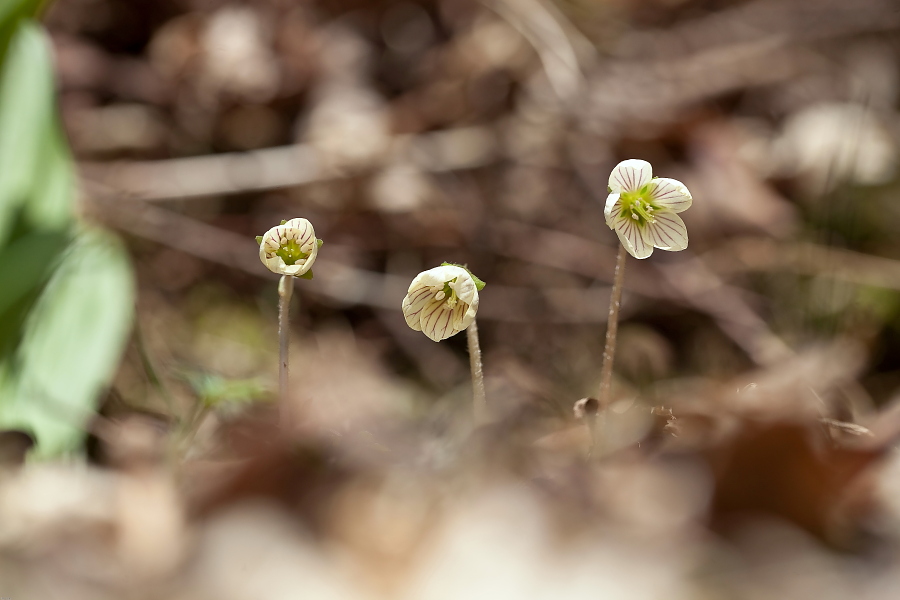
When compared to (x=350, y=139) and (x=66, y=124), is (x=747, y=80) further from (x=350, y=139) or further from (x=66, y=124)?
(x=66, y=124)

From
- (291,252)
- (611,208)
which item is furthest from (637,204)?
(291,252)

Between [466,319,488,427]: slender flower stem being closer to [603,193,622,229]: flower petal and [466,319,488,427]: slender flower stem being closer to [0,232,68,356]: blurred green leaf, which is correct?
[603,193,622,229]: flower petal

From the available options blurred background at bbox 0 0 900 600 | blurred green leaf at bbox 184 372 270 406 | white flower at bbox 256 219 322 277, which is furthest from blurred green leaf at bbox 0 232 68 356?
white flower at bbox 256 219 322 277

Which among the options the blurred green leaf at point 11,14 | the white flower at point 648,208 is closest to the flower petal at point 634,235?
the white flower at point 648,208

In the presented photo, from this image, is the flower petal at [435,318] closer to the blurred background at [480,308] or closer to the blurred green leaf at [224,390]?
the blurred background at [480,308]

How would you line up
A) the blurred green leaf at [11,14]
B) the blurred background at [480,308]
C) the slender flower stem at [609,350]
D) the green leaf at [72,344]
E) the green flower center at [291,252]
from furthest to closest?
1. the blurred green leaf at [11,14]
2. the green leaf at [72,344]
3. the green flower center at [291,252]
4. the slender flower stem at [609,350]
5. the blurred background at [480,308]

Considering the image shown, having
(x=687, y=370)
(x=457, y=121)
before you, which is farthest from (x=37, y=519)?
(x=457, y=121)
